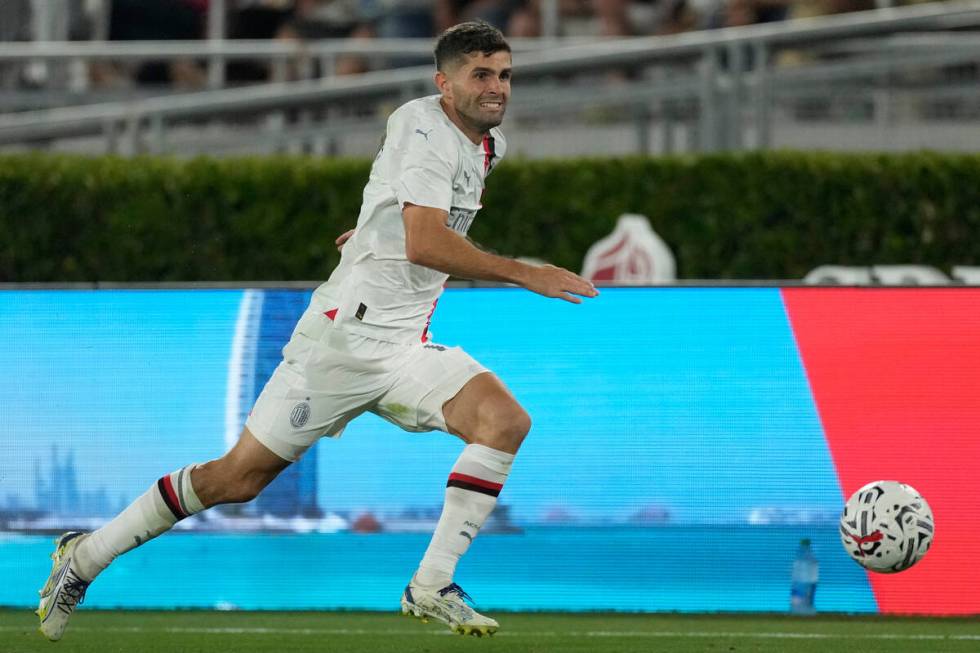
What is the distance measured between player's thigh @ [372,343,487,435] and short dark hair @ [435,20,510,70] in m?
1.12

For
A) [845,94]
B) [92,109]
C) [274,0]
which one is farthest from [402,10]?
[845,94]

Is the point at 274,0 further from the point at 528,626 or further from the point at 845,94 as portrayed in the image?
the point at 528,626

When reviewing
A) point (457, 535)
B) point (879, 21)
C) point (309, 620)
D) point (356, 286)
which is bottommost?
point (309, 620)

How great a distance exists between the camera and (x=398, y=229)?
6191mm

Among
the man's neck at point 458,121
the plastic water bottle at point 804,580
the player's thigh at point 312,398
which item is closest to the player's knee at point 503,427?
the player's thigh at point 312,398

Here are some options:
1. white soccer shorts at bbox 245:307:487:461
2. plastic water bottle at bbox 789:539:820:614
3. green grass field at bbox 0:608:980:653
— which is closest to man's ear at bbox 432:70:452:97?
white soccer shorts at bbox 245:307:487:461

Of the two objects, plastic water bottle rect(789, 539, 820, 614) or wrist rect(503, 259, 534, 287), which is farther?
plastic water bottle rect(789, 539, 820, 614)

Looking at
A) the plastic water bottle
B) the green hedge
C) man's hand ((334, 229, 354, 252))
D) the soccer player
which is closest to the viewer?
the soccer player

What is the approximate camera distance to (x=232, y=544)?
795 cm

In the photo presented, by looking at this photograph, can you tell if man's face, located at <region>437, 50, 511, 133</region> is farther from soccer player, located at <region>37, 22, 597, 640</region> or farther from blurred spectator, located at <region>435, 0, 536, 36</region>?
blurred spectator, located at <region>435, 0, 536, 36</region>

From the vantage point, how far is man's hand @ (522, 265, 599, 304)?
225 inches

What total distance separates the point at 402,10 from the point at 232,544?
335 inches

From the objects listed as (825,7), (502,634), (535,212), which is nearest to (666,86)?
(535,212)

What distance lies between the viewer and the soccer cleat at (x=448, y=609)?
18.9 ft
